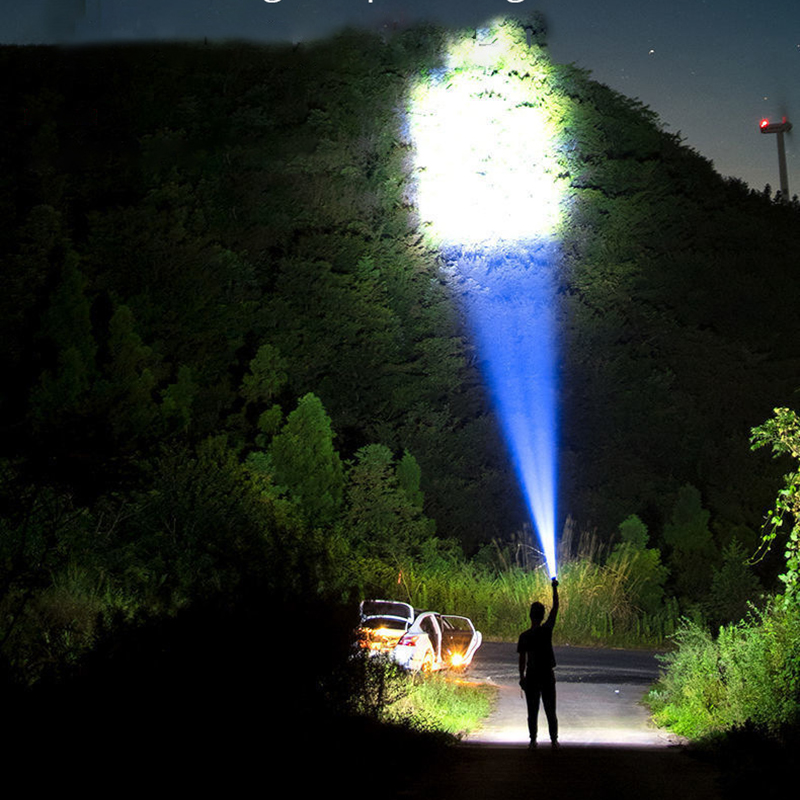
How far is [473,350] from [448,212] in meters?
5.18

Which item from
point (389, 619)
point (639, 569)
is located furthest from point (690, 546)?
point (389, 619)

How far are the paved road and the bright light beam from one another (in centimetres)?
1531

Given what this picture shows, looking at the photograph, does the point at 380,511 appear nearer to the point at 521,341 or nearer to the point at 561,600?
the point at 561,600

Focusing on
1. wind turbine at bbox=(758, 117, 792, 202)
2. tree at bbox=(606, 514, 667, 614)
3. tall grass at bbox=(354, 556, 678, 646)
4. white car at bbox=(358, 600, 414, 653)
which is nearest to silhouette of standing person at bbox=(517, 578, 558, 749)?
white car at bbox=(358, 600, 414, 653)

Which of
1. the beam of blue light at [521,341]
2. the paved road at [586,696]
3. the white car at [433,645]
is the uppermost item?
the beam of blue light at [521,341]

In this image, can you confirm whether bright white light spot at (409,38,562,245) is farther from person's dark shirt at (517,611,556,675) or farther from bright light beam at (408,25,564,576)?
person's dark shirt at (517,611,556,675)

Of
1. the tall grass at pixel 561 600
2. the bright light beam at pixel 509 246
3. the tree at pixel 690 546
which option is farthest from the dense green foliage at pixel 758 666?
the bright light beam at pixel 509 246

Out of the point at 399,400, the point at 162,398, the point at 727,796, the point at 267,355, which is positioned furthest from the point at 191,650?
the point at 399,400

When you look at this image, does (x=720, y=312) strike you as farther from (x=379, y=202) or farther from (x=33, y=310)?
(x=33, y=310)

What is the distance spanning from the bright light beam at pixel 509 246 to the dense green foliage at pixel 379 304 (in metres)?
0.82

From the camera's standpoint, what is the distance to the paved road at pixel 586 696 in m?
15.5

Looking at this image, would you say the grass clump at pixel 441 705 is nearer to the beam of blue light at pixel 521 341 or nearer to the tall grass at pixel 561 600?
the tall grass at pixel 561 600

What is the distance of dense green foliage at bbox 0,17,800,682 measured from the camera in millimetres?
35375

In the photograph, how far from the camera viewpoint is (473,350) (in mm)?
46188
